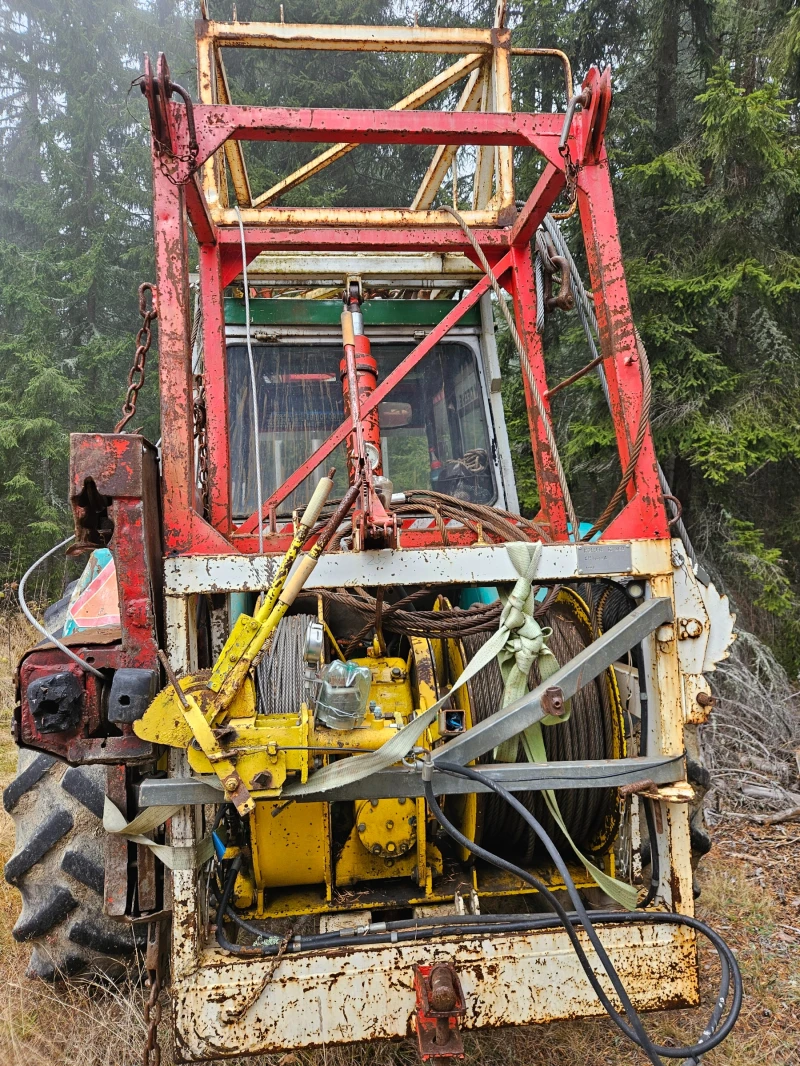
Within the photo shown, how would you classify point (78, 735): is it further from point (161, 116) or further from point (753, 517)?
point (753, 517)

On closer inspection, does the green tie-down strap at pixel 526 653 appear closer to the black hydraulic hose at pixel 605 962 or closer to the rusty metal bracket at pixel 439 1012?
the black hydraulic hose at pixel 605 962

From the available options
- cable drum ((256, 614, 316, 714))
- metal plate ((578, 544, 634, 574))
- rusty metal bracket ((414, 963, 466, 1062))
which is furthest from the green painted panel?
rusty metal bracket ((414, 963, 466, 1062))

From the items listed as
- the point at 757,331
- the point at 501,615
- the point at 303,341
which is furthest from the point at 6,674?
the point at 757,331

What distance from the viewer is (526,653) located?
2.06m

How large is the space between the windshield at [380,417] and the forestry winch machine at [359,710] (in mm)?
411

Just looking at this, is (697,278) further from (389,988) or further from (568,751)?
(389,988)

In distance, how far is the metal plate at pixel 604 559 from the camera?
219cm

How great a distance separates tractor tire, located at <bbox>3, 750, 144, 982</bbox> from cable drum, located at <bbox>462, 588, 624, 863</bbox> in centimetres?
127

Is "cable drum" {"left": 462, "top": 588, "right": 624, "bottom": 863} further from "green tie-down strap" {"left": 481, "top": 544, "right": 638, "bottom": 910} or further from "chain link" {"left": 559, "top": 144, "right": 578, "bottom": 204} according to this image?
"chain link" {"left": 559, "top": 144, "right": 578, "bottom": 204}

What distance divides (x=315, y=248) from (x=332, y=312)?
0.55 meters

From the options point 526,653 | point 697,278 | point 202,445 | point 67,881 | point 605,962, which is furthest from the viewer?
point 697,278

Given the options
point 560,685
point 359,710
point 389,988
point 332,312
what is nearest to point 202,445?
point 332,312

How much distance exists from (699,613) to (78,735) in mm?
1752

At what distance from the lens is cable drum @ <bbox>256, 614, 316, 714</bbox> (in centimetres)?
246
